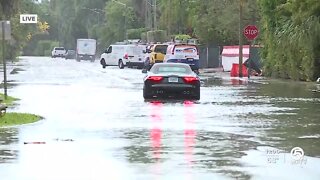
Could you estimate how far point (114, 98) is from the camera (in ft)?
91.8

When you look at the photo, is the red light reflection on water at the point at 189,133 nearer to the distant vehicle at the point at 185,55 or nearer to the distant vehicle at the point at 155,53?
the distant vehicle at the point at 185,55

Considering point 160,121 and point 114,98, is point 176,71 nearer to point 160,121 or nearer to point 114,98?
point 114,98

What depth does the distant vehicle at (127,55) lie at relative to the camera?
63.7 metres

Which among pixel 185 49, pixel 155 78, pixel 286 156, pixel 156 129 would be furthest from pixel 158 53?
pixel 286 156

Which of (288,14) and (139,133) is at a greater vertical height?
(288,14)

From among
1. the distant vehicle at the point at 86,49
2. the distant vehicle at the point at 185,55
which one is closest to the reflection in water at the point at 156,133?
the distant vehicle at the point at 185,55

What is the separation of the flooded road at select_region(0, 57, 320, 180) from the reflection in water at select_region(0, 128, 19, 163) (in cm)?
2

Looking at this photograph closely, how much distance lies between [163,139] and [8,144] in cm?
295

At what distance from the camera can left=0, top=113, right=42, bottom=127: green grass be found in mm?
18875

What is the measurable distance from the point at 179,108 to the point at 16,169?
39.6 feet

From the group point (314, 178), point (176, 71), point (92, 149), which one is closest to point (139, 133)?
point (92, 149)

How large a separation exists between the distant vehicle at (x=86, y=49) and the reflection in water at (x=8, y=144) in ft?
265

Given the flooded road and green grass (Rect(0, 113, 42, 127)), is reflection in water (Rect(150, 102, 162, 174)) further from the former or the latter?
green grass (Rect(0, 113, 42, 127))

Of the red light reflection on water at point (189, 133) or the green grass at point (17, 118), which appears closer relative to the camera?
the red light reflection on water at point (189, 133)
